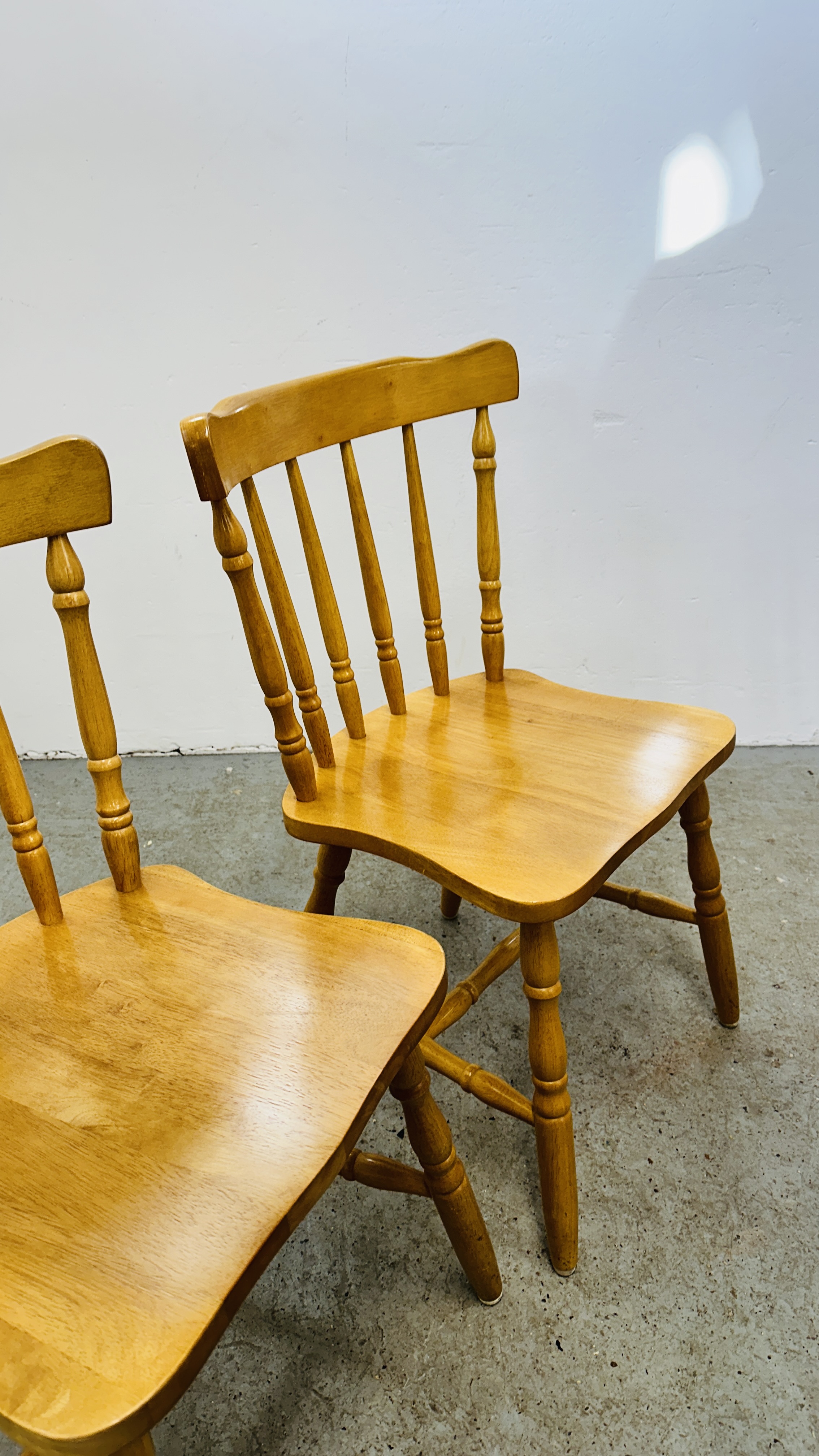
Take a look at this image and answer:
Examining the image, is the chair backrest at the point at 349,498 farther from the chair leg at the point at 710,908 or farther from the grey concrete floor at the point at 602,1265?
the grey concrete floor at the point at 602,1265

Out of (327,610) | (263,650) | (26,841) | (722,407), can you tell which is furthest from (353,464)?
(722,407)

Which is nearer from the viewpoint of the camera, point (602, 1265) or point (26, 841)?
point (26, 841)

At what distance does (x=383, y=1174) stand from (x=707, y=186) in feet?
5.77

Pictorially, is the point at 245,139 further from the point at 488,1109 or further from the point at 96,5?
the point at 488,1109

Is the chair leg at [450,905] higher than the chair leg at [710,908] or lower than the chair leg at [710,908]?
lower

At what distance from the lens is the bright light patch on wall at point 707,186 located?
1.64 metres

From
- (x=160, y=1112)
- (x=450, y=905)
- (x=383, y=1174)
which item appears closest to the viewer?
(x=160, y=1112)

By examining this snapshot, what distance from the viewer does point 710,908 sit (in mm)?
1190

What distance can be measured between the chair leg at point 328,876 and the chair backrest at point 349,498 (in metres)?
0.12

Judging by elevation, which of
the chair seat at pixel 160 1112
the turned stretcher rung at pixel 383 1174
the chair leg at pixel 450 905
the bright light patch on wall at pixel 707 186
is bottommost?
the chair leg at pixel 450 905

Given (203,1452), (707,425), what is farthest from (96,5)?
(203,1452)

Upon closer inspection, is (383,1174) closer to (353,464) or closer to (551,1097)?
(551,1097)

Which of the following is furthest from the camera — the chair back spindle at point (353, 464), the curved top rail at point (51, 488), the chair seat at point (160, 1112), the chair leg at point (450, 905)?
the chair leg at point (450, 905)

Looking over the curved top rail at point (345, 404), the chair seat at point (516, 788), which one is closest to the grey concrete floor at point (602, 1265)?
the chair seat at point (516, 788)
